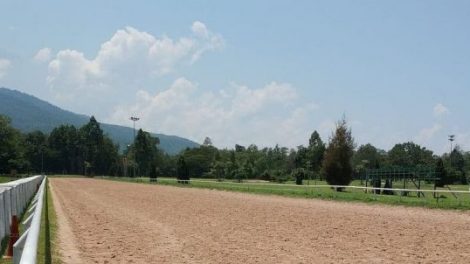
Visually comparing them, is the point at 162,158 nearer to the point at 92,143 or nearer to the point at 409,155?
the point at 92,143

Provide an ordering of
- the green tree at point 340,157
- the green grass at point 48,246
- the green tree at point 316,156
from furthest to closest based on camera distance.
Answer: the green tree at point 316,156
the green tree at point 340,157
the green grass at point 48,246

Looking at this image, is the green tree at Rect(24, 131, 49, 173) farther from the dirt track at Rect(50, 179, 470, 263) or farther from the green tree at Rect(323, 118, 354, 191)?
the dirt track at Rect(50, 179, 470, 263)

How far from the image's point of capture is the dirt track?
11117 mm

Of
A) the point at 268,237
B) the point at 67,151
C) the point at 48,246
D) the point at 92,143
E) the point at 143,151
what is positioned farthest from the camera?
the point at 67,151

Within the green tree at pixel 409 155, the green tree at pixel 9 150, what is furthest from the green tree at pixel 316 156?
the green tree at pixel 9 150

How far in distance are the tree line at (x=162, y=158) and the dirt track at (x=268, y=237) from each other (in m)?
83.4

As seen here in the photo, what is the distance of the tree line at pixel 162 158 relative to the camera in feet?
391

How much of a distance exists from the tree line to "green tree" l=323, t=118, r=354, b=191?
5786 centimetres

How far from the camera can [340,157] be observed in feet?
147

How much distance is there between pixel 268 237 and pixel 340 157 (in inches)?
1243

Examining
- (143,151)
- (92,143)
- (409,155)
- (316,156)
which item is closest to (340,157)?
(316,156)

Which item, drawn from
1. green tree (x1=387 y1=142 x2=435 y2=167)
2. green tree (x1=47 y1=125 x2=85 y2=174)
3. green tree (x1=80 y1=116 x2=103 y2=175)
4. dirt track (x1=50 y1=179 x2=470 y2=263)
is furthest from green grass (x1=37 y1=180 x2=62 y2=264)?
green tree (x1=47 y1=125 x2=85 y2=174)

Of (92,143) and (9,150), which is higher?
(92,143)

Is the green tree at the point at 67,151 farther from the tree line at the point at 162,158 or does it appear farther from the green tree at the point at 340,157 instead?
the green tree at the point at 340,157
